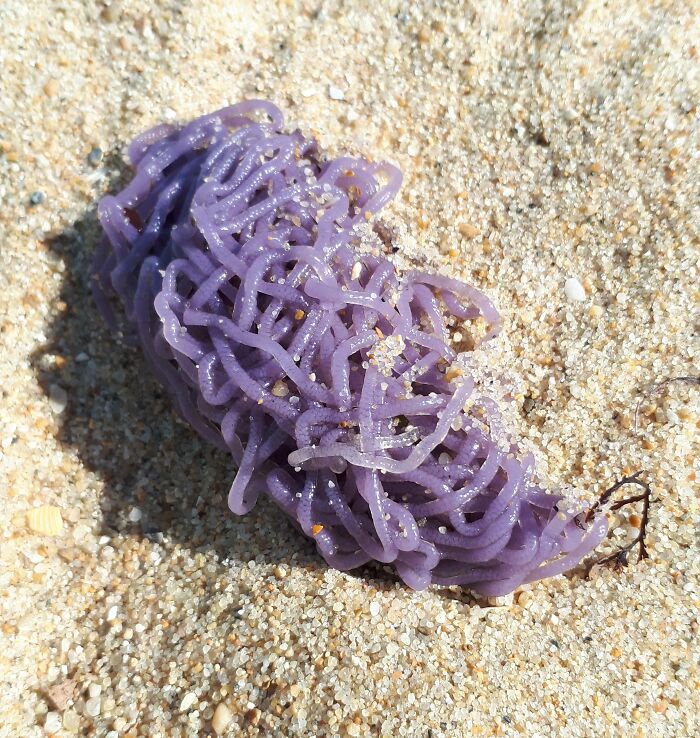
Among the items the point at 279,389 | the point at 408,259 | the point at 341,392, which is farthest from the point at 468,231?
the point at 279,389

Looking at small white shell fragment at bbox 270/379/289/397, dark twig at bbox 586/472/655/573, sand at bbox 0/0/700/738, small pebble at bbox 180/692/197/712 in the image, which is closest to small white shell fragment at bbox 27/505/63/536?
sand at bbox 0/0/700/738

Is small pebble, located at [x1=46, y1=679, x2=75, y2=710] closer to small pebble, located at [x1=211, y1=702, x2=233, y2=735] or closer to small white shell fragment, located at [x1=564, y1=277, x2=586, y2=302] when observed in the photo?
small pebble, located at [x1=211, y1=702, x2=233, y2=735]

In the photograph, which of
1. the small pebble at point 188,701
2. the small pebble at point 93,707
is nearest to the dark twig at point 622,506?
the small pebble at point 188,701

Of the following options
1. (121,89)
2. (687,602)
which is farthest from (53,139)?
(687,602)

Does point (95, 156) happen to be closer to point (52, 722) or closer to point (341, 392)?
point (341, 392)

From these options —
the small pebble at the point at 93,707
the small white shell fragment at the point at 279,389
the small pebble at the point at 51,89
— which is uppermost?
the small pebble at the point at 51,89

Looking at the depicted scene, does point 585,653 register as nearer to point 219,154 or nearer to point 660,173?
point 660,173

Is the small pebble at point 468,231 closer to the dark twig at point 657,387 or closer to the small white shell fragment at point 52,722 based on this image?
the dark twig at point 657,387
